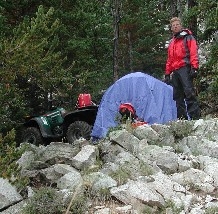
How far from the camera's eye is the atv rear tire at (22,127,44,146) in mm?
11352

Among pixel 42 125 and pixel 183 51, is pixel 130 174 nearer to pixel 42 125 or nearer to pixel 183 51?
pixel 183 51

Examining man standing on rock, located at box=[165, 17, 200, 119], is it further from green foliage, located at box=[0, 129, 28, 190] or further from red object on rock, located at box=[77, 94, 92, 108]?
green foliage, located at box=[0, 129, 28, 190]

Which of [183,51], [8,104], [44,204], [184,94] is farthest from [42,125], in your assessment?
[44,204]

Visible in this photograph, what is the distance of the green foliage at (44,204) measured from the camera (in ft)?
17.7

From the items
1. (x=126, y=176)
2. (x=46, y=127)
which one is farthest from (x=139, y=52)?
(x=126, y=176)

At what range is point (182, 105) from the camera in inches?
387

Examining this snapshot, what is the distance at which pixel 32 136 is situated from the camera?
1144 centimetres

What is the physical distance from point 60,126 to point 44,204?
612 centimetres

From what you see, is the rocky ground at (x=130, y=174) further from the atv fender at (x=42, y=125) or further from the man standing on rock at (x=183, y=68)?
the atv fender at (x=42, y=125)

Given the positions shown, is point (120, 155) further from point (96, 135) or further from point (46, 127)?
point (46, 127)

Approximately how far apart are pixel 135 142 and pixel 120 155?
48cm

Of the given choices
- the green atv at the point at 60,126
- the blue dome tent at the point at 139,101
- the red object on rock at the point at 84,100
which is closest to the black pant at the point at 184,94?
the blue dome tent at the point at 139,101

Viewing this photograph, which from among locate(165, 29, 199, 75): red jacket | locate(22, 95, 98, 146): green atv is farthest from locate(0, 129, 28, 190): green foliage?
locate(165, 29, 199, 75): red jacket

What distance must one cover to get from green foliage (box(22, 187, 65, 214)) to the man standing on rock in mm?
4812
